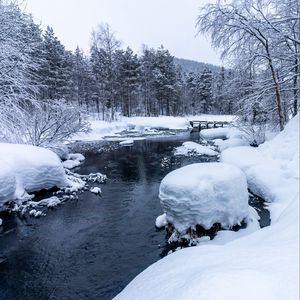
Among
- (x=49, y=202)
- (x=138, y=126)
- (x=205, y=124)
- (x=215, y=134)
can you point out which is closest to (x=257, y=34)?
(x=49, y=202)

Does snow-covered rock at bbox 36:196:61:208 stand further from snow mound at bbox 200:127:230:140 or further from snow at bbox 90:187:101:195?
snow mound at bbox 200:127:230:140

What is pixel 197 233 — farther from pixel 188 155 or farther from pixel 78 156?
pixel 78 156

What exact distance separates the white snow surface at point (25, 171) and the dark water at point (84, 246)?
1.19m

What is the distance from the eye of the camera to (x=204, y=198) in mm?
7535

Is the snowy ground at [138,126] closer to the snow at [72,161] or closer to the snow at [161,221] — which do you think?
the snow at [72,161]

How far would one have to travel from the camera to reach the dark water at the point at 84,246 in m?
6.23

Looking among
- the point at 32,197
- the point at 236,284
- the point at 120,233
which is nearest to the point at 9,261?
the point at 120,233

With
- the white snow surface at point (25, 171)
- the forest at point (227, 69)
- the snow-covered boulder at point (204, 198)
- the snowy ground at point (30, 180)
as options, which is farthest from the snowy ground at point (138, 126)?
the snow-covered boulder at point (204, 198)

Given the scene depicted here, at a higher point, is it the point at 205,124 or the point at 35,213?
the point at 205,124

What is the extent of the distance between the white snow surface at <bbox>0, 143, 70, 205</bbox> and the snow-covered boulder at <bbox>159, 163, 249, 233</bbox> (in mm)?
5756

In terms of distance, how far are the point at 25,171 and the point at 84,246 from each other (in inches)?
195

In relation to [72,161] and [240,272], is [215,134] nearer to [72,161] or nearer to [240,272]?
[72,161]

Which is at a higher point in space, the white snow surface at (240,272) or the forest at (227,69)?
the forest at (227,69)

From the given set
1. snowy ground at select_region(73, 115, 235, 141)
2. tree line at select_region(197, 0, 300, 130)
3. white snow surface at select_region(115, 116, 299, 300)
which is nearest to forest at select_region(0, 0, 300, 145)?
tree line at select_region(197, 0, 300, 130)
